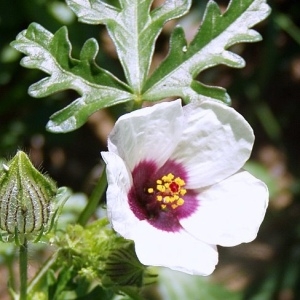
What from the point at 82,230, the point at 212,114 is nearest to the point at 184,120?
the point at 212,114

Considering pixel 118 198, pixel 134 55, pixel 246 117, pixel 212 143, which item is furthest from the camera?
pixel 246 117

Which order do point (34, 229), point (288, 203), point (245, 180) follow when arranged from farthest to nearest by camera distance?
point (288, 203) < point (245, 180) < point (34, 229)

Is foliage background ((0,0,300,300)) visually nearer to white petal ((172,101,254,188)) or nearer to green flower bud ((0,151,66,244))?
white petal ((172,101,254,188))

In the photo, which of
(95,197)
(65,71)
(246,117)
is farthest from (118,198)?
(246,117)

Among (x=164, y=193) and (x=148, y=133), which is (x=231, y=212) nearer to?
(x=164, y=193)

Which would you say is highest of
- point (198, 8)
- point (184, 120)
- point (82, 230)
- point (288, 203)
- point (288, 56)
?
point (184, 120)

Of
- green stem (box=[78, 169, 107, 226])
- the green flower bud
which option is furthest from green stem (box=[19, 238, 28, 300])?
green stem (box=[78, 169, 107, 226])

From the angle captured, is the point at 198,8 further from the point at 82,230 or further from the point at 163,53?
the point at 82,230
